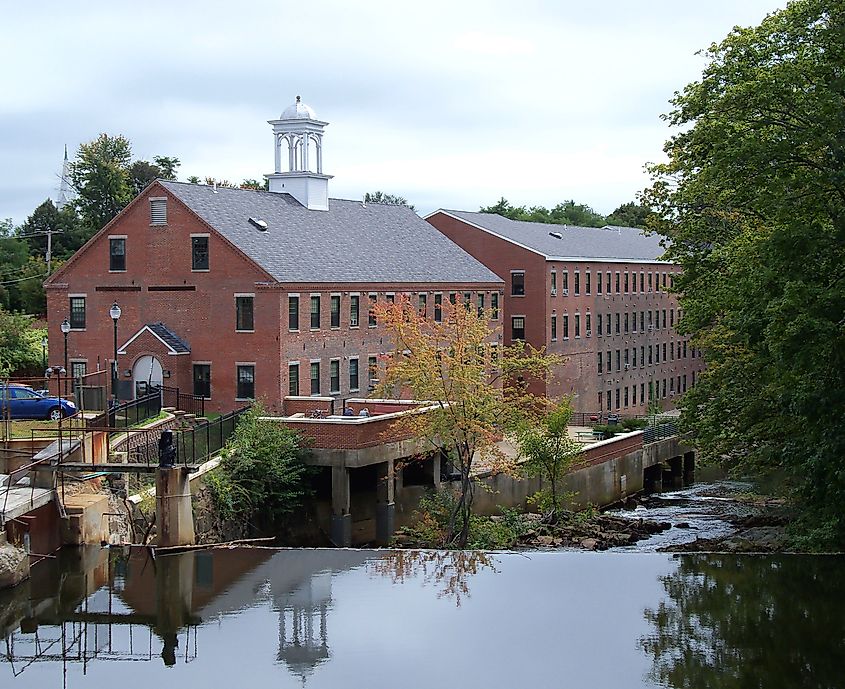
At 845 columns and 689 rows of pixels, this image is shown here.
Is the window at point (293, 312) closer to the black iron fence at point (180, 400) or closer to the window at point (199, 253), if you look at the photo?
the window at point (199, 253)

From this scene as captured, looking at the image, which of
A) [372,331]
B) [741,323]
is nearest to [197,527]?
[741,323]

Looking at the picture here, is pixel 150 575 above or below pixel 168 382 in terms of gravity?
below

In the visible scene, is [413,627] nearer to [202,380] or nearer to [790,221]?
[790,221]

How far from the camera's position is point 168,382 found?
162 ft

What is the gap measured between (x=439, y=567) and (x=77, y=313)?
29.0 metres

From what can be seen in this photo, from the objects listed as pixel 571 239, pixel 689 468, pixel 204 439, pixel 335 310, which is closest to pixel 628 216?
pixel 571 239

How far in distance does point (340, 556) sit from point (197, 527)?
5.76m

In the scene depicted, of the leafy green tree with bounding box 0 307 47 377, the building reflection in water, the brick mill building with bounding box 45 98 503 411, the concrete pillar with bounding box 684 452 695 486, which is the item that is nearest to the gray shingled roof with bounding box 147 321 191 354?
the brick mill building with bounding box 45 98 503 411

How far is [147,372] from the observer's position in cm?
4975

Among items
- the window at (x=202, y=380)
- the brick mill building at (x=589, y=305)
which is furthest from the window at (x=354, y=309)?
the brick mill building at (x=589, y=305)

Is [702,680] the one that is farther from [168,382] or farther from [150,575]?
[168,382]

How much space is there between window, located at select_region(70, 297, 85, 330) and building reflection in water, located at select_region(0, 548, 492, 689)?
24592mm

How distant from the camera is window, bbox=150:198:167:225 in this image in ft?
165

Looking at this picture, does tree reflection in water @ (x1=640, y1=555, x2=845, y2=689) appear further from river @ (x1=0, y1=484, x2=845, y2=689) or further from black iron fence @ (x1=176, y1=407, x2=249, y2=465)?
black iron fence @ (x1=176, y1=407, x2=249, y2=465)
